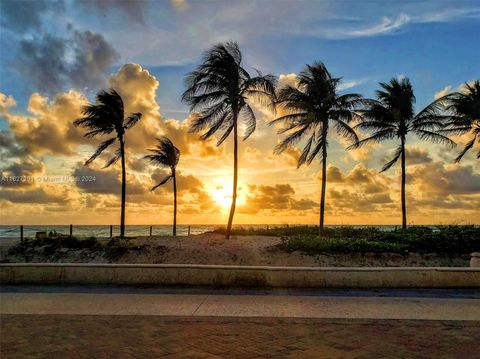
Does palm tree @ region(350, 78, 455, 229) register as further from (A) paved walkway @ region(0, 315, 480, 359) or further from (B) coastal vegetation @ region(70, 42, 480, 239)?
(A) paved walkway @ region(0, 315, 480, 359)

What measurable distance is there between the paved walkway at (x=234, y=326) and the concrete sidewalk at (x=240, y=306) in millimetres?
15

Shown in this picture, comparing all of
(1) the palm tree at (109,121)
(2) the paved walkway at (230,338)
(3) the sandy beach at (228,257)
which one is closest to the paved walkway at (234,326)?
(2) the paved walkway at (230,338)

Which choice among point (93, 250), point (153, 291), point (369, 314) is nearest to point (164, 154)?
point (93, 250)

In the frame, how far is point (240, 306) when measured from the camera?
7145 millimetres

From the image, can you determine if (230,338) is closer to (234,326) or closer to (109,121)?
(234,326)

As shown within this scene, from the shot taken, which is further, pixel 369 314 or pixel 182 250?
pixel 182 250

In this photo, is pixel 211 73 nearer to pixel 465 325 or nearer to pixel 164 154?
pixel 164 154

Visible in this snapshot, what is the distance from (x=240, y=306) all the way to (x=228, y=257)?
12568 millimetres

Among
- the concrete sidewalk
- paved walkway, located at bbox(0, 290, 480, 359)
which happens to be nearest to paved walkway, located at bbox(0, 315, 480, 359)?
paved walkway, located at bbox(0, 290, 480, 359)

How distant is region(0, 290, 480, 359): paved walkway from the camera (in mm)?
4953

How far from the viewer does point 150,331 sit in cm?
575

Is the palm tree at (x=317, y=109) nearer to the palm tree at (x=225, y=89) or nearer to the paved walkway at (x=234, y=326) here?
the palm tree at (x=225, y=89)

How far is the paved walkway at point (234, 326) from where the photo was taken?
495 cm

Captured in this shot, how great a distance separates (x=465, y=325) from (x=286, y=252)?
13597mm
